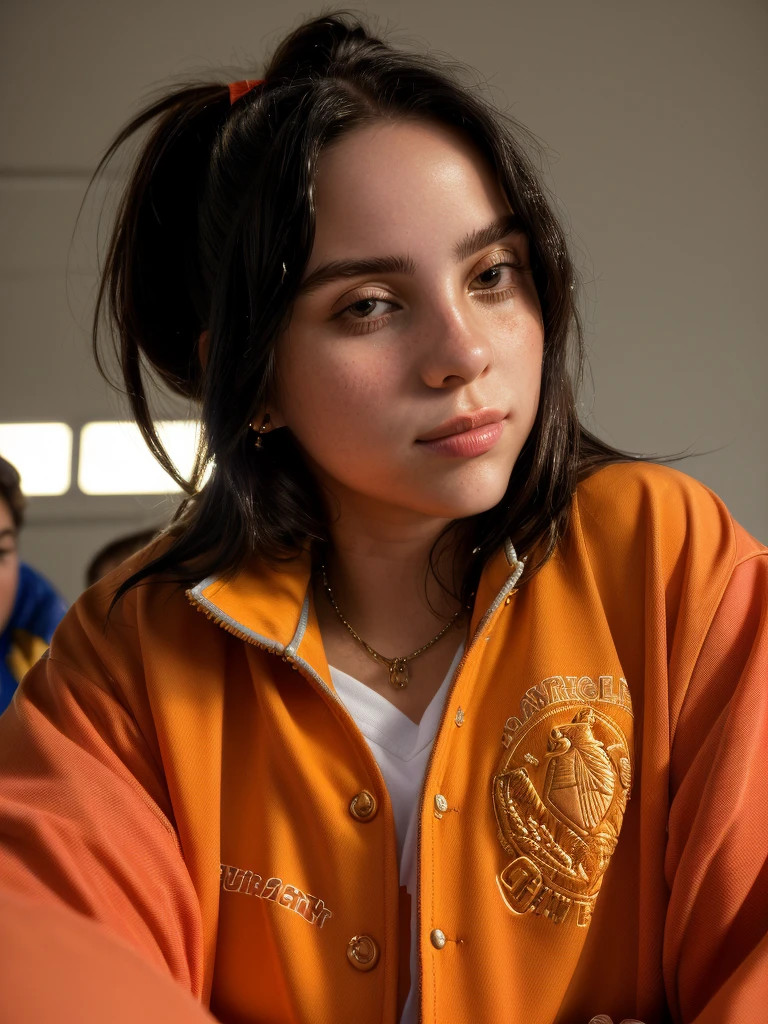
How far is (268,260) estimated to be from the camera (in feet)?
3.02

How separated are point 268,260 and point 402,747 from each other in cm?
45

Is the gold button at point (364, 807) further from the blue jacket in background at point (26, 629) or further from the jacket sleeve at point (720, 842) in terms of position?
the blue jacket in background at point (26, 629)

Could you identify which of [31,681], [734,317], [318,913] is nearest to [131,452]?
[734,317]

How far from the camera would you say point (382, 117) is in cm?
96

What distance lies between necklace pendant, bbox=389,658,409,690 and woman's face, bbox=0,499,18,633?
1208mm

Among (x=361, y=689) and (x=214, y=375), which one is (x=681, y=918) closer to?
(x=361, y=689)

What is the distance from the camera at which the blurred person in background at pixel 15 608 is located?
1979 mm

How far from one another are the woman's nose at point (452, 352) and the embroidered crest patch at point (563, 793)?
0.27 m

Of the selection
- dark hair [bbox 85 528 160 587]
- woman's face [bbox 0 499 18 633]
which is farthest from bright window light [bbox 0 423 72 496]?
woman's face [bbox 0 499 18 633]

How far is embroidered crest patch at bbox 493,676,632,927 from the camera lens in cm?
85

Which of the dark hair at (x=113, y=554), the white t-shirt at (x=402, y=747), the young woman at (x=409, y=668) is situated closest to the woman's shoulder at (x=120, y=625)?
the young woman at (x=409, y=668)

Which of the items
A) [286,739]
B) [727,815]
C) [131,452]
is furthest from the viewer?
[131,452]

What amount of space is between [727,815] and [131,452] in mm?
2618

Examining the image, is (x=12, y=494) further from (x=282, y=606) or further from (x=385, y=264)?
(x=385, y=264)
